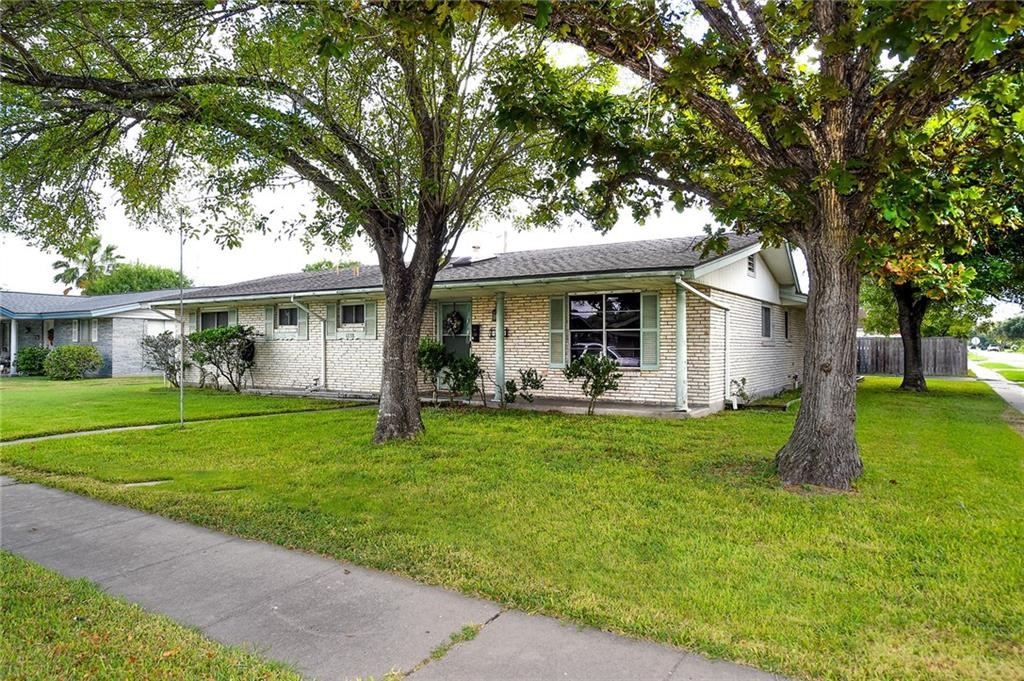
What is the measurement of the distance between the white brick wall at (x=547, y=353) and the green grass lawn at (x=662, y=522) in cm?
259

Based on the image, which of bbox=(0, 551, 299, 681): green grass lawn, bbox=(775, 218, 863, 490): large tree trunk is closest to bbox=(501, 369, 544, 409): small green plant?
bbox=(775, 218, 863, 490): large tree trunk

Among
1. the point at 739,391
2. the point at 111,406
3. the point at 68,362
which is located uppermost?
the point at 68,362

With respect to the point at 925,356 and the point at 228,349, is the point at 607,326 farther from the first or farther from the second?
the point at 925,356

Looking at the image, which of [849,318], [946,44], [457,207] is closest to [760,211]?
[849,318]

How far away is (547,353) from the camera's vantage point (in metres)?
12.4

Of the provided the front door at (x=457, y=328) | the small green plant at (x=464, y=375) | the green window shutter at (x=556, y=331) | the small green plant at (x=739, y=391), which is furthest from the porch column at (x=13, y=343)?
the small green plant at (x=739, y=391)

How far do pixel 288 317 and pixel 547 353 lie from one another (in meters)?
7.77

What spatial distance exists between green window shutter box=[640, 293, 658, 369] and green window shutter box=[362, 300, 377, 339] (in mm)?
6666

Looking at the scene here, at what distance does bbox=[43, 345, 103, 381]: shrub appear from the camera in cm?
2080

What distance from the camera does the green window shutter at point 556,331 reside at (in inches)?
481

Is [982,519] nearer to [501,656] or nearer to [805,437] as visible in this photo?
[805,437]

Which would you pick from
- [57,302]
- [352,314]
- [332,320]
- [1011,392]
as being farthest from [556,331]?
[57,302]

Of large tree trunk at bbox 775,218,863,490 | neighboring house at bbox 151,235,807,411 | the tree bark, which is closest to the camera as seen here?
large tree trunk at bbox 775,218,863,490

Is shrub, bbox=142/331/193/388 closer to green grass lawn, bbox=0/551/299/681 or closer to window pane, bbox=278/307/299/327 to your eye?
window pane, bbox=278/307/299/327
